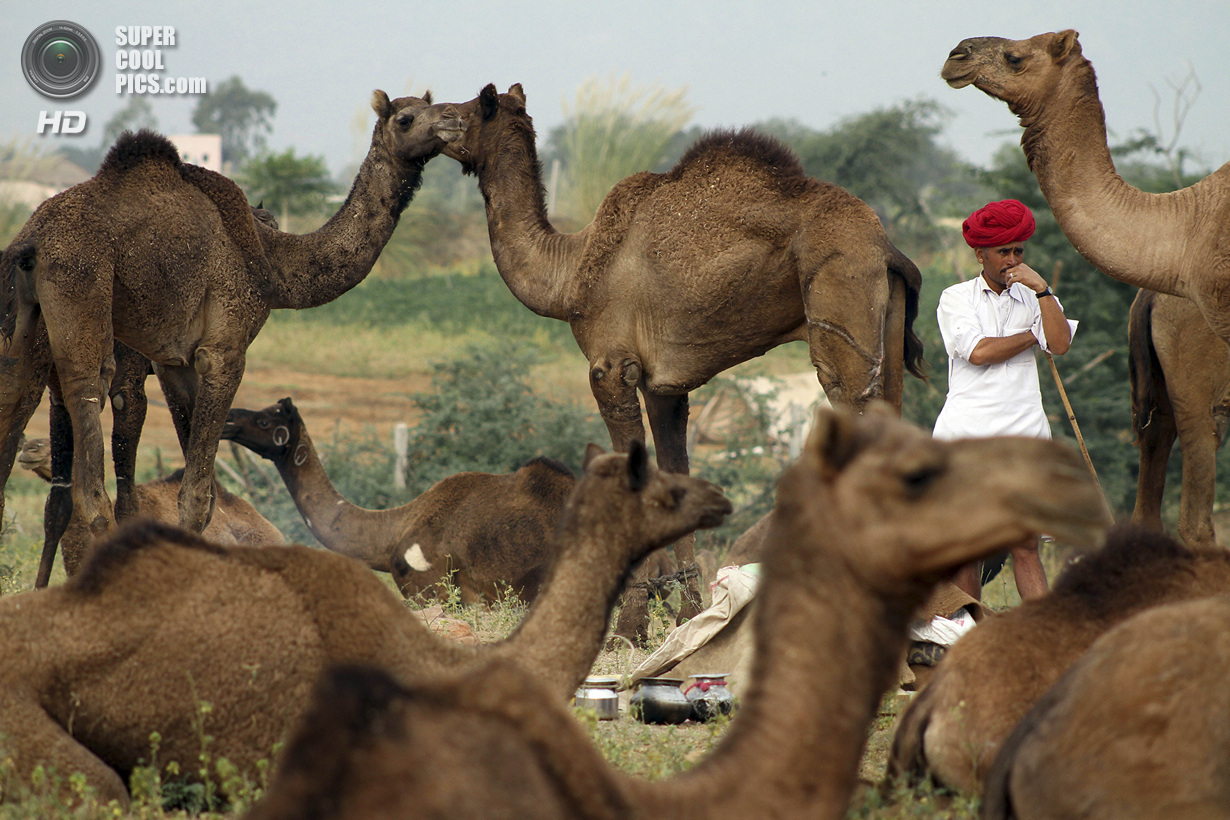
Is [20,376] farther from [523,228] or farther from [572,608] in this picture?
[572,608]

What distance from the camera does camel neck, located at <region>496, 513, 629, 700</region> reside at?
3664mm

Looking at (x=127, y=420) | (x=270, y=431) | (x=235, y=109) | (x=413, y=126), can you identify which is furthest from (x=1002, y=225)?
(x=235, y=109)

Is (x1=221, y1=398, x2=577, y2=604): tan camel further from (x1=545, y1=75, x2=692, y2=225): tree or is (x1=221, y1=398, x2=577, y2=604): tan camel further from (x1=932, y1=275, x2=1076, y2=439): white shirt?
(x1=545, y1=75, x2=692, y2=225): tree

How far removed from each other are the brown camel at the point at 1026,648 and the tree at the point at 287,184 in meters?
29.3

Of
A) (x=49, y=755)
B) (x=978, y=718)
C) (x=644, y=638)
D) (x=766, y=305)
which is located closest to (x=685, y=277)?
(x=766, y=305)

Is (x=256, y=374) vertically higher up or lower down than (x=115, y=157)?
lower down

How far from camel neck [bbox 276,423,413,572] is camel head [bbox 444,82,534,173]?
9.70 ft

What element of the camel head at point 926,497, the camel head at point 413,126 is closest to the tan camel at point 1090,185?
the camel head at point 413,126

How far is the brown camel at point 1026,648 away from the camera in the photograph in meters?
3.48

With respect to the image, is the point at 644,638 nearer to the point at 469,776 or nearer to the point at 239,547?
the point at 239,547

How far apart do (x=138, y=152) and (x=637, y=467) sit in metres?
4.54

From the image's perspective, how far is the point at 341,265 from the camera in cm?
781

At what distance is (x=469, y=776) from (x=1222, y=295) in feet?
16.9

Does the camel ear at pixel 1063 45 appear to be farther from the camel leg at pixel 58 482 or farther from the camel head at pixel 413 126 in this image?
the camel leg at pixel 58 482
